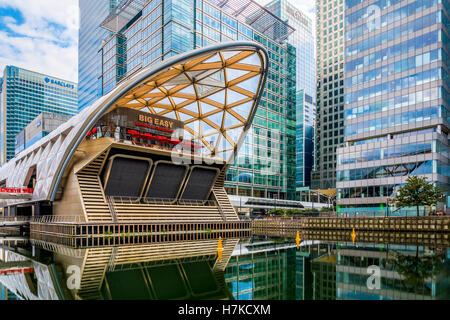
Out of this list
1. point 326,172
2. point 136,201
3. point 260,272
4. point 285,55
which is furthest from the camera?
point 326,172

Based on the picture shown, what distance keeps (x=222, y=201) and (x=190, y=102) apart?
15.5m

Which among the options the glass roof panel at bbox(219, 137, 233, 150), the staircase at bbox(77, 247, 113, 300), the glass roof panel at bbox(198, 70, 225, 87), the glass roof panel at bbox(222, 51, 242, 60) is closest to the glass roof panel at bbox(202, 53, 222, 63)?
the glass roof panel at bbox(222, 51, 242, 60)

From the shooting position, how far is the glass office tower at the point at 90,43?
15612 cm

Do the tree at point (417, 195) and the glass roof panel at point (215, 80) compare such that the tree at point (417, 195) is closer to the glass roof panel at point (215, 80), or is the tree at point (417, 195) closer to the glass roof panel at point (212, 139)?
the glass roof panel at point (212, 139)

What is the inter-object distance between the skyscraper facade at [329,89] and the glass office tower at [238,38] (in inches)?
1003

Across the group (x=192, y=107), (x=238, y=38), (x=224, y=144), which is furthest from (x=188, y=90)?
(x=238, y=38)

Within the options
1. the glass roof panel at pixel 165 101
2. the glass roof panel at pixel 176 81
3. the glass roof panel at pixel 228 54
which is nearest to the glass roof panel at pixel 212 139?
the glass roof panel at pixel 165 101

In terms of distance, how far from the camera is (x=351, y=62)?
80062 mm

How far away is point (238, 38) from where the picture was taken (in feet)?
365

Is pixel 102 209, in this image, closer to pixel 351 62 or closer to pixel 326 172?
pixel 351 62

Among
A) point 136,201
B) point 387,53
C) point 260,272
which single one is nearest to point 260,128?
point 387,53

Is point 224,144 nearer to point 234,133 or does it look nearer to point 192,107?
point 234,133

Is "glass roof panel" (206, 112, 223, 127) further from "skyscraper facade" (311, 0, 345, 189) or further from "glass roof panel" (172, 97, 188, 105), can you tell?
"skyscraper facade" (311, 0, 345, 189)

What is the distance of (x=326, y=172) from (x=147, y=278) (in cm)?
13730
